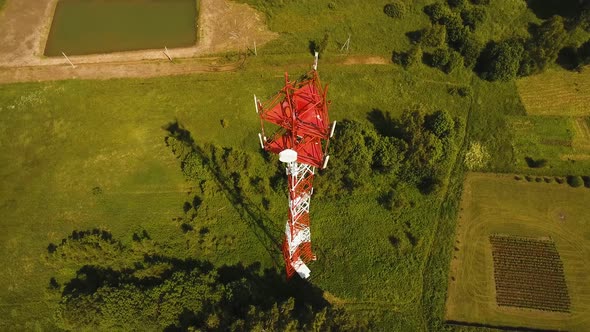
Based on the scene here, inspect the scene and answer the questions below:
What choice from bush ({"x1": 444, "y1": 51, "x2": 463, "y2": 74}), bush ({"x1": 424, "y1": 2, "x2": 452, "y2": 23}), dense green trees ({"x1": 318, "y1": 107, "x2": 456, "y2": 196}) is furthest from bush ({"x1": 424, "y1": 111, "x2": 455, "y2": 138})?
bush ({"x1": 424, "y1": 2, "x2": 452, "y2": 23})

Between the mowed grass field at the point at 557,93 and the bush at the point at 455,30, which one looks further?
the bush at the point at 455,30

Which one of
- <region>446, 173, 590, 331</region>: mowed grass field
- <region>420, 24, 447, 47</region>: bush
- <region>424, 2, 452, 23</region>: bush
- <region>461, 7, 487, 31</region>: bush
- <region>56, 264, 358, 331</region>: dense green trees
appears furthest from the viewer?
<region>424, 2, 452, 23</region>: bush

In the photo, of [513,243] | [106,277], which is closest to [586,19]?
[513,243]

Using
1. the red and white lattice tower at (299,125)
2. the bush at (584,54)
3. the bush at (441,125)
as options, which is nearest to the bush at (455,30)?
the bush at (441,125)

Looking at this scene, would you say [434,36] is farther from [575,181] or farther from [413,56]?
[575,181]

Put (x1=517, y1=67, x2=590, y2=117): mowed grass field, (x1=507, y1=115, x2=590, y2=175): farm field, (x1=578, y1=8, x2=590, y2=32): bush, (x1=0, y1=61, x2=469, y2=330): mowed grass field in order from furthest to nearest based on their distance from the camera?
(x1=578, y1=8, x2=590, y2=32): bush → (x1=517, y1=67, x2=590, y2=117): mowed grass field → (x1=507, y1=115, x2=590, y2=175): farm field → (x1=0, y1=61, x2=469, y2=330): mowed grass field

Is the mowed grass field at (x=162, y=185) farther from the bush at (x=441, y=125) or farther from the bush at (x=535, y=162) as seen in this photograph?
the bush at (x=535, y=162)

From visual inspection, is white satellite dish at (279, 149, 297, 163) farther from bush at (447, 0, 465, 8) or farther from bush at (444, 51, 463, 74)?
bush at (447, 0, 465, 8)
